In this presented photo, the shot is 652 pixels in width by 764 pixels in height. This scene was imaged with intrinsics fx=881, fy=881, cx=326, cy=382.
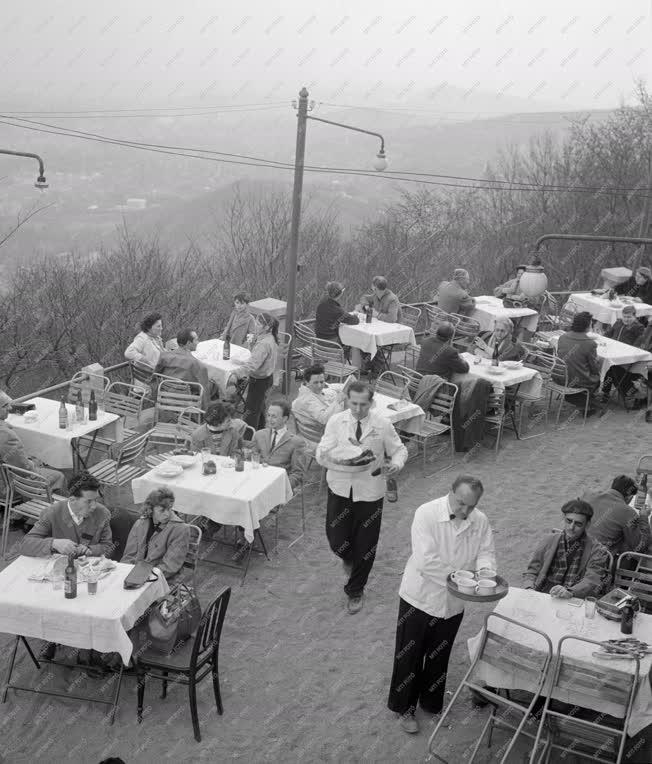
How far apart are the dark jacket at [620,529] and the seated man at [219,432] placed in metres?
3.45

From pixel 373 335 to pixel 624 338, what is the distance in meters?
4.01

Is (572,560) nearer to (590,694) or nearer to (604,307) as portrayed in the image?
(590,694)

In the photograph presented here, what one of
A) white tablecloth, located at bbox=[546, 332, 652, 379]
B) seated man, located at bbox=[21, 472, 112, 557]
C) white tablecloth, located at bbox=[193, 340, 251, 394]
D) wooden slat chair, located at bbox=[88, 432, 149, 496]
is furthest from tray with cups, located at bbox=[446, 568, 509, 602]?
white tablecloth, located at bbox=[546, 332, 652, 379]

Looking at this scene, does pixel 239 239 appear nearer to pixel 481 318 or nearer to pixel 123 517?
pixel 481 318

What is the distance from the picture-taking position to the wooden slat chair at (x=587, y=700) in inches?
197

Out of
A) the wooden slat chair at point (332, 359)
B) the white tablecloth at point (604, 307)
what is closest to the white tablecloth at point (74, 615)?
the wooden slat chair at point (332, 359)

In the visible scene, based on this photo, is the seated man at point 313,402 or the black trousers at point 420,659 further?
the seated man at point 313,402

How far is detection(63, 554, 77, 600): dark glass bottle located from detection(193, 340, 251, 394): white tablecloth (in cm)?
527

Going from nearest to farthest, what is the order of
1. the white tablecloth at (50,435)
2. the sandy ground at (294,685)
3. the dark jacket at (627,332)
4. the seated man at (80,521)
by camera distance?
the sandy ground at (294,685), the seated man at (80,521), the white tablecloth at (50,435), the dark jacket at (627,332)

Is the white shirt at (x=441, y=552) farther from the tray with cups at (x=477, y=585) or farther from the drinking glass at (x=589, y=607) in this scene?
the drinking glass at (x=589, y=607)

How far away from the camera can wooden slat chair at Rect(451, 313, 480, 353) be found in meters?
13.7

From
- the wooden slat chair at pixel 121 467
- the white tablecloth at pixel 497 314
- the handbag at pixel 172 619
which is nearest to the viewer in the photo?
the handbag at pixel 172 619

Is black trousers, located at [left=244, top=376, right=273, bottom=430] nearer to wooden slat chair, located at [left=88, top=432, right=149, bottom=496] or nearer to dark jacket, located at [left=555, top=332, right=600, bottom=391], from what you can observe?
wooden slat chair, located at [left=88, top=432, right=149, bottom=496]

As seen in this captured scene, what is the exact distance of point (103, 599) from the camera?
233 inches
